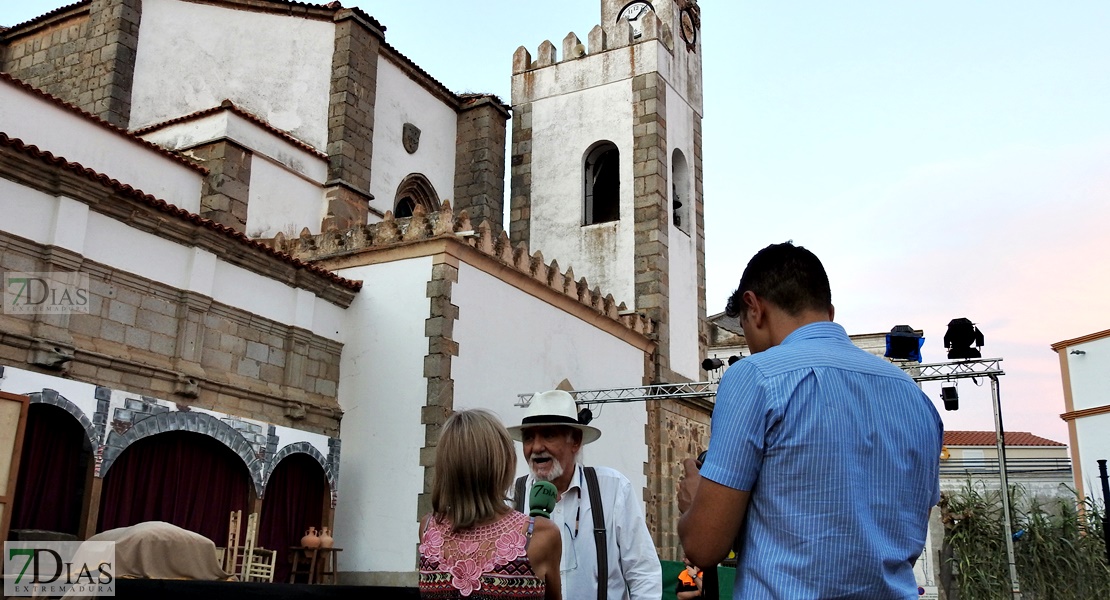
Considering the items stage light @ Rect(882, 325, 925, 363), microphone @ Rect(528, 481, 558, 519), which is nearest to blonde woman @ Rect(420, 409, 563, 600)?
microphone @ Rect(528, 481, 558, 519)

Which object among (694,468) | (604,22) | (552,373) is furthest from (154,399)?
(604,22)

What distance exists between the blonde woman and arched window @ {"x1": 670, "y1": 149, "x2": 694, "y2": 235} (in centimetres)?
1748

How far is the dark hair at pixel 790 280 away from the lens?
2.39m

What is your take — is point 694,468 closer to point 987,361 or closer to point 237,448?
point 237,448

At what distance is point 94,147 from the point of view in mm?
12859

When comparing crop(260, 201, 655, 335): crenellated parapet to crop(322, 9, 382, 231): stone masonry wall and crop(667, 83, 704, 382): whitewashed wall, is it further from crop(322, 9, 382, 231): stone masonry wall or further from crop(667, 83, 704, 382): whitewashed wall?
crop(667, 83, 704, 382): whitewashed wall

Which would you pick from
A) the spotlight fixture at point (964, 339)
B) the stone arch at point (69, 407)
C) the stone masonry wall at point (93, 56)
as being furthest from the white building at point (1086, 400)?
the stone masonry wall at point (93, 56)

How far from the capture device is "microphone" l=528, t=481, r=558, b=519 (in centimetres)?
303

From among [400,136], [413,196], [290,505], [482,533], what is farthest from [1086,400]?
[482,533]

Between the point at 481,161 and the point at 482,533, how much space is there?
58.0 feet

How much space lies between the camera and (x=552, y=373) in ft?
48.0

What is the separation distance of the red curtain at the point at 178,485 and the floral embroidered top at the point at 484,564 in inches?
316

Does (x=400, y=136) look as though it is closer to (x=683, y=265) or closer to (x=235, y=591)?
(x=683, y=265)

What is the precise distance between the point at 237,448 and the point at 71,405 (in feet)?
6.81
